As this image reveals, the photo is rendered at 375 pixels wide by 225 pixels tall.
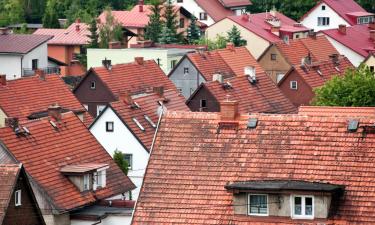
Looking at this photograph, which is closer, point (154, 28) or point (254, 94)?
point (254, 94)

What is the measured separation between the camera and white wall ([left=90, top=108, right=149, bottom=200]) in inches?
2608

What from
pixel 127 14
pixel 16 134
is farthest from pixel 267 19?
pixel 16 134

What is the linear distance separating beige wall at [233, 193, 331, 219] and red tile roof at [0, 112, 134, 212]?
1345cm

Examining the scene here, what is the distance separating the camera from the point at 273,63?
10062 cm

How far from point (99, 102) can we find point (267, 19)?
4241cm

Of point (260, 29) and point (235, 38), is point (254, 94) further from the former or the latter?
point (260, 29)

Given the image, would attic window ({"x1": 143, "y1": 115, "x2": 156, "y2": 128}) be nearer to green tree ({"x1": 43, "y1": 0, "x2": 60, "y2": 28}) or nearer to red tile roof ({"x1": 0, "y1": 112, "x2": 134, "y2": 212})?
red tile roof ({"x1": 0, "y1": 112, "x2": 134, "y2": 212})

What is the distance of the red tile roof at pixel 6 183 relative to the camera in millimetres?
51219

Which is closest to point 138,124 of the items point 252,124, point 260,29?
point 252,124

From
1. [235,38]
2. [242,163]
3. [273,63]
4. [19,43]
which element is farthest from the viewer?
[235,38]

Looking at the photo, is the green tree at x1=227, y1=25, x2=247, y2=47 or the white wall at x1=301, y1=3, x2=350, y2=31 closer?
the green tree at x1=227, y1=25, x2=247, y2=47

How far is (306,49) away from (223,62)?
11810mm

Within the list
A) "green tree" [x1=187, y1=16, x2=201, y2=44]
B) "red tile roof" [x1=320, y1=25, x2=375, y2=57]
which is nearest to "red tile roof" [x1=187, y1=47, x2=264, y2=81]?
"red tile roof" [x1=320, y1=25, x2=375, y2=57]

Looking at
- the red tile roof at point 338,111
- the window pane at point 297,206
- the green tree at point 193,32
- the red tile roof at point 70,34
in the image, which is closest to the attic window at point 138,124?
the red tile roof at point 338,111
